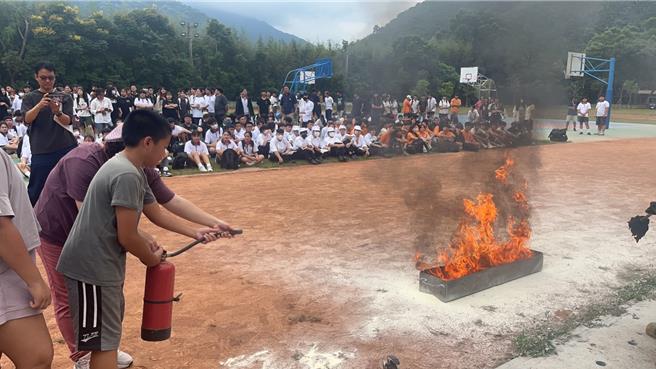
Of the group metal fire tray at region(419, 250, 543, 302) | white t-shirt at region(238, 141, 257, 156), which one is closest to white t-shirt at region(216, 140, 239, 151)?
white t-shirt at region(238, 141, 257, 156)

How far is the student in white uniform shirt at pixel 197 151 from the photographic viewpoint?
12.9 m

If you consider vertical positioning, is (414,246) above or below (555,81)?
below

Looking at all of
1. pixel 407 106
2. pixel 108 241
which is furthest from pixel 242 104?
pixel 108 241

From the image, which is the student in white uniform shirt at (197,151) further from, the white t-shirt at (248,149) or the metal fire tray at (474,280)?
the metal fire tray at (474,280)

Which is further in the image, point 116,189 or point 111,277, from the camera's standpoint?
point 111,277

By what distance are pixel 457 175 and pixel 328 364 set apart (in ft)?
30.8

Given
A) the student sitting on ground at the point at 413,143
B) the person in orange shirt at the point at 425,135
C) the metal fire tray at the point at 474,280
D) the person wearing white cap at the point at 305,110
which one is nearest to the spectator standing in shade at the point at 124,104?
the person wearing white cap at the point at 305,110

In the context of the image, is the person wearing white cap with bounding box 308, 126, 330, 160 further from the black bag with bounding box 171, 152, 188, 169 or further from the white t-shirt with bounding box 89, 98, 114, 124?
the white t-shirt with bounding box 89, 98, 114, 124

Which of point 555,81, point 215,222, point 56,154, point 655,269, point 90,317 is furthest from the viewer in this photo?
point 555,81

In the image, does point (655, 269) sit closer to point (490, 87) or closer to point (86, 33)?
point (490, 87)

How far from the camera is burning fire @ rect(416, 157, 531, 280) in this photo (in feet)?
16.8

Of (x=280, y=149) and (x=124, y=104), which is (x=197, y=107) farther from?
(x=280, y=149)

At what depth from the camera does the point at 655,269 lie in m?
5.83

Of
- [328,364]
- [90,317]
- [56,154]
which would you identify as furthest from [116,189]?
[56,154]
